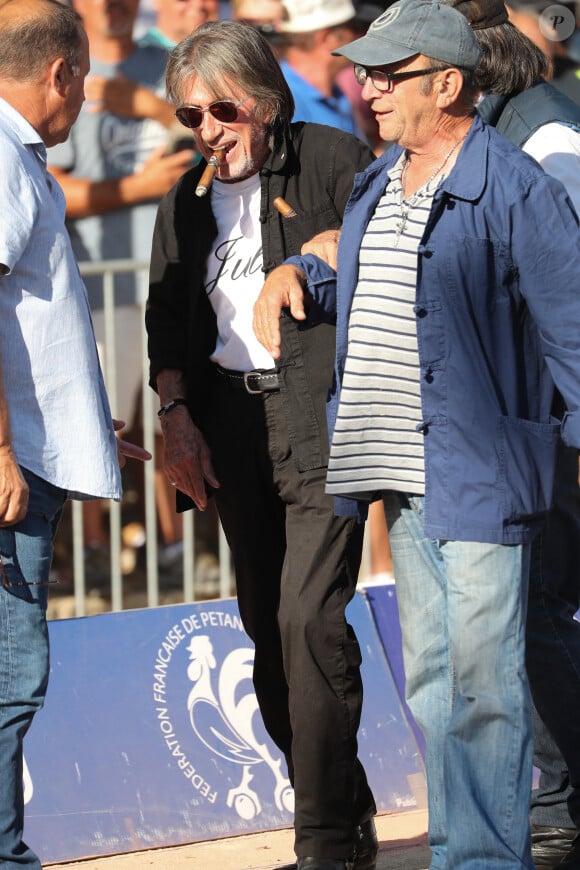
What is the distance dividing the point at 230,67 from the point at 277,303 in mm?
741

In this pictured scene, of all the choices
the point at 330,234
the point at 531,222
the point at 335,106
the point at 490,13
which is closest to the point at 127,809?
the point at 330,234

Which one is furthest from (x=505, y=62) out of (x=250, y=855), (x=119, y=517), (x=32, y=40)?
(x=119, y=517)

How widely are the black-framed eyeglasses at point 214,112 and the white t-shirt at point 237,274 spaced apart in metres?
0.18

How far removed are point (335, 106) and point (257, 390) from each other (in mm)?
3159

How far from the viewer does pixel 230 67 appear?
11.3ft

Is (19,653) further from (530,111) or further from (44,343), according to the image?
(530,111)

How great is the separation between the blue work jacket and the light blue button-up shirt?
0.74 metres

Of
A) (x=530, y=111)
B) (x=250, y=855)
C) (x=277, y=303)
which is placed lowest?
(x=250, y=855)

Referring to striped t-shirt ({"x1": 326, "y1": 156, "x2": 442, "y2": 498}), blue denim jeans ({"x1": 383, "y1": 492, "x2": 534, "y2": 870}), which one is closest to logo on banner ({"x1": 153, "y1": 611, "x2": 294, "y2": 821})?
blue denim jeans ({"x1": 383, "y1": 492, "x2": 534, "y2": 870})

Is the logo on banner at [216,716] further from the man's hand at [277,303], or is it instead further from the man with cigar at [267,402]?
the man's hand at [277,303]

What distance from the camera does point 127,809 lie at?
4.10m

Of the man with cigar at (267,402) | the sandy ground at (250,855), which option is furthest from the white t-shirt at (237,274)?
the sandy ground at (250,855)

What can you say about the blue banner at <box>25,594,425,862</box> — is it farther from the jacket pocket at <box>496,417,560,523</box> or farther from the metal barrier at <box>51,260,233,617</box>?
the jacket pocket at <box>496,417,560,523</box>

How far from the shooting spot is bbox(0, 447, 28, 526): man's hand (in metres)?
2.82
